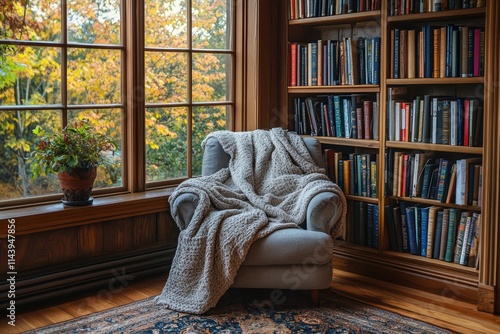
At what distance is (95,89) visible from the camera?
382 cm

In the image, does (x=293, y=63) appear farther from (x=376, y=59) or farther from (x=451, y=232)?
(x=451, y=232)

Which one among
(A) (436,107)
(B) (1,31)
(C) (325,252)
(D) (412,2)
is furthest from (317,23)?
(B) (1,31)

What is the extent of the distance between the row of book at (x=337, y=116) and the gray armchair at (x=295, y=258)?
0.76 m

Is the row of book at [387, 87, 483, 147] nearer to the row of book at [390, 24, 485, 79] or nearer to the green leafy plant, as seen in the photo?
the row of book at [390, 24, 485, 79]

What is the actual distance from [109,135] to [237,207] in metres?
0.91

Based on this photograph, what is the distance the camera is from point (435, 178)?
378 centimetres

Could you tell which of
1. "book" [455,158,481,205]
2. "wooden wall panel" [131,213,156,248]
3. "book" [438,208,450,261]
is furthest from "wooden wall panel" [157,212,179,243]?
"book" [455,158,481,205]

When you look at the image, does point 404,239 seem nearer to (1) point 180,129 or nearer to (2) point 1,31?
(1) point 180,129

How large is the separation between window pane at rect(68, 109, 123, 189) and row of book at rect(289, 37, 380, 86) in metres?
1.27

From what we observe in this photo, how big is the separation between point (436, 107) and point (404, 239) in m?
0.83

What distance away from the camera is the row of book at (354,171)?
409cm

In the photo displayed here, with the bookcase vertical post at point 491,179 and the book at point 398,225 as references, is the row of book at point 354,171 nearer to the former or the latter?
the book at point 398,225

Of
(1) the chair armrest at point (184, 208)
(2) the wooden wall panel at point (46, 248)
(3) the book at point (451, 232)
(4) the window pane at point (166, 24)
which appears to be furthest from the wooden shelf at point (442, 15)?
(2) the wooden wall panel at point (46, 248)

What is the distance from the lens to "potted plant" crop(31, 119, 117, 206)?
3.49 metres
